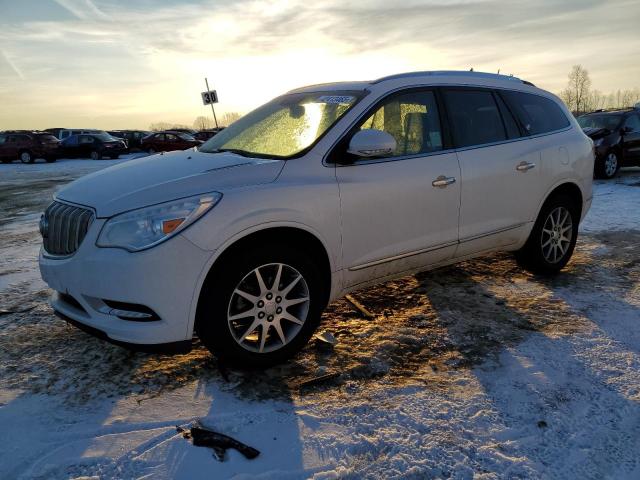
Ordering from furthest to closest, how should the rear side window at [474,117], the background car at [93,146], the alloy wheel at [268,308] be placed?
the background car at [93,146], the rear side window at [474,117], the alloy wheel at [268,308]

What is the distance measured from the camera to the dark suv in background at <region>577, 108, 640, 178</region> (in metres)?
11.4

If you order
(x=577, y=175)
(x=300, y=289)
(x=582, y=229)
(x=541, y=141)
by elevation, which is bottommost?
(x=582, y=229)

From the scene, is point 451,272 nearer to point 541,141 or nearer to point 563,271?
point 563,271

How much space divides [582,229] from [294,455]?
5.72 meters

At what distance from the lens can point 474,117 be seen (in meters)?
3.93

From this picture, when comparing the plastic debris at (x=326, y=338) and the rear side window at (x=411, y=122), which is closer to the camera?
the plastic debris at (x=326, y=338)

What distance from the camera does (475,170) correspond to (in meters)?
3.73

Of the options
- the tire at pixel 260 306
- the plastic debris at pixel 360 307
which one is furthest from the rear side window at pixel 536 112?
the tire at pixel 260 306

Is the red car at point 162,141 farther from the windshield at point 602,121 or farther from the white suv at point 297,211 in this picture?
the white suv at point 297,211

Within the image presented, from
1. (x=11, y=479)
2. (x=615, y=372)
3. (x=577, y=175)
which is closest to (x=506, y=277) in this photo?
(x=577, y=175)

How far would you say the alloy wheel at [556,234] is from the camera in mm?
4457

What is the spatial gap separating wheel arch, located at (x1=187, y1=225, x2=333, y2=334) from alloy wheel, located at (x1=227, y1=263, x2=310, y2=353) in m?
0.16

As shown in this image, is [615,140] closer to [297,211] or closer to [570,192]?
[570,192]

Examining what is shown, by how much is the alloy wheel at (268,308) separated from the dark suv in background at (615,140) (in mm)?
10827
